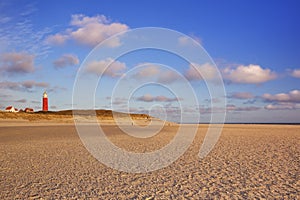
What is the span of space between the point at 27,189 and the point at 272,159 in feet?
35.4

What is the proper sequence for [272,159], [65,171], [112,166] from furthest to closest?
[272,159] → [112,166] → [65,171]

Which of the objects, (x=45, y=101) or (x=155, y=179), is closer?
(x=155, y=179)

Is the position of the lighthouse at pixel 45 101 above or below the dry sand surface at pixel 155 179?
above

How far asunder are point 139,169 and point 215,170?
9.85 ft

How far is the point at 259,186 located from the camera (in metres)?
9.09

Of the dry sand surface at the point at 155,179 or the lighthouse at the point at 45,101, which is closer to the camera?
the dry sand surface at the point at 155,179

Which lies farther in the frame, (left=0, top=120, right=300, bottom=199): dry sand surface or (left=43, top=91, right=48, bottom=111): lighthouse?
(left=43, top=91, right=48, bottom=111): lighthouse

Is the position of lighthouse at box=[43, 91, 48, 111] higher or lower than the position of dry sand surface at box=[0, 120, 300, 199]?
higher

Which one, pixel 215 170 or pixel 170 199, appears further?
pixel 215 170

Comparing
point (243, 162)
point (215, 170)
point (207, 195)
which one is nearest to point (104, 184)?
point (207, 195)

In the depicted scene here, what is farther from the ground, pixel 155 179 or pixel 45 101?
pixel 45 101

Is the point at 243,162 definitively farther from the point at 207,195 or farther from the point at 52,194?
the point at 52,194

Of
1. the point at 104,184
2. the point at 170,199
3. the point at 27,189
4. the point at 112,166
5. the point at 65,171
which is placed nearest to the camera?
the point at 170,199

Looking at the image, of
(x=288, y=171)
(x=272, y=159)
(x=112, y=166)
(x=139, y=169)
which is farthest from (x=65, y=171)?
(x=272, y=159)
